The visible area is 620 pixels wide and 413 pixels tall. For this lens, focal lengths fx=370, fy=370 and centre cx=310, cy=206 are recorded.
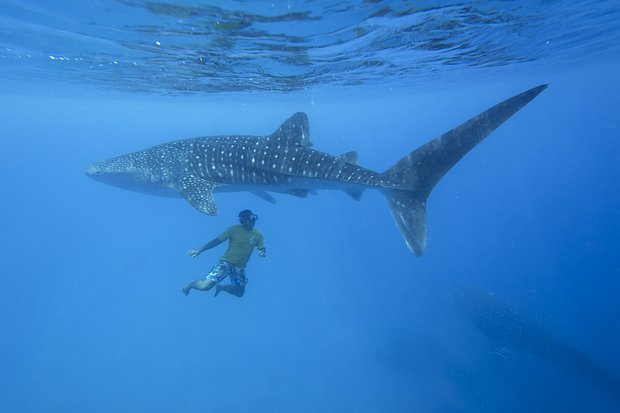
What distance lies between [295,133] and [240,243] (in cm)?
333

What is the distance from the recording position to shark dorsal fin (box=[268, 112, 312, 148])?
27.1 ft

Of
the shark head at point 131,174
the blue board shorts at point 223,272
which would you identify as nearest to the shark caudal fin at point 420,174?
the blue board shorts at point 223,272

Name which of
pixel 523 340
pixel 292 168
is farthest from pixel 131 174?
pixel 523 340

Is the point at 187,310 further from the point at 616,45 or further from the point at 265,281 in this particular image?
the point at 616,45

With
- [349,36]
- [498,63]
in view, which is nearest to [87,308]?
[349,36]

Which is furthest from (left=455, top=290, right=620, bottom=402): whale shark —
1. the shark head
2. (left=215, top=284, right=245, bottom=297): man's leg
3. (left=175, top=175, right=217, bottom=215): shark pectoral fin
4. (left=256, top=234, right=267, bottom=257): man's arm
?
the shark head

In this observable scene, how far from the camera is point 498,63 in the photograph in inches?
843

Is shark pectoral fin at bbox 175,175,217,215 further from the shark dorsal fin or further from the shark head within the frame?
the shark dorsal fin

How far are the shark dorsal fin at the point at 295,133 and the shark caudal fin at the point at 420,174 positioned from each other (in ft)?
8.10

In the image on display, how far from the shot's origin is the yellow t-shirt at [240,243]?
31.9 feet

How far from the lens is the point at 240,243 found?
383 inches

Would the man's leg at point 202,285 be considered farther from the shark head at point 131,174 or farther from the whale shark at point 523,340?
the whale shark at point 523,340

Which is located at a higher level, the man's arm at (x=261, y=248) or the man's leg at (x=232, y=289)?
the man's arm at (x=261, y=248)

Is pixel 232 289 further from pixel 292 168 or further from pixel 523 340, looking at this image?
pixel 523 340
